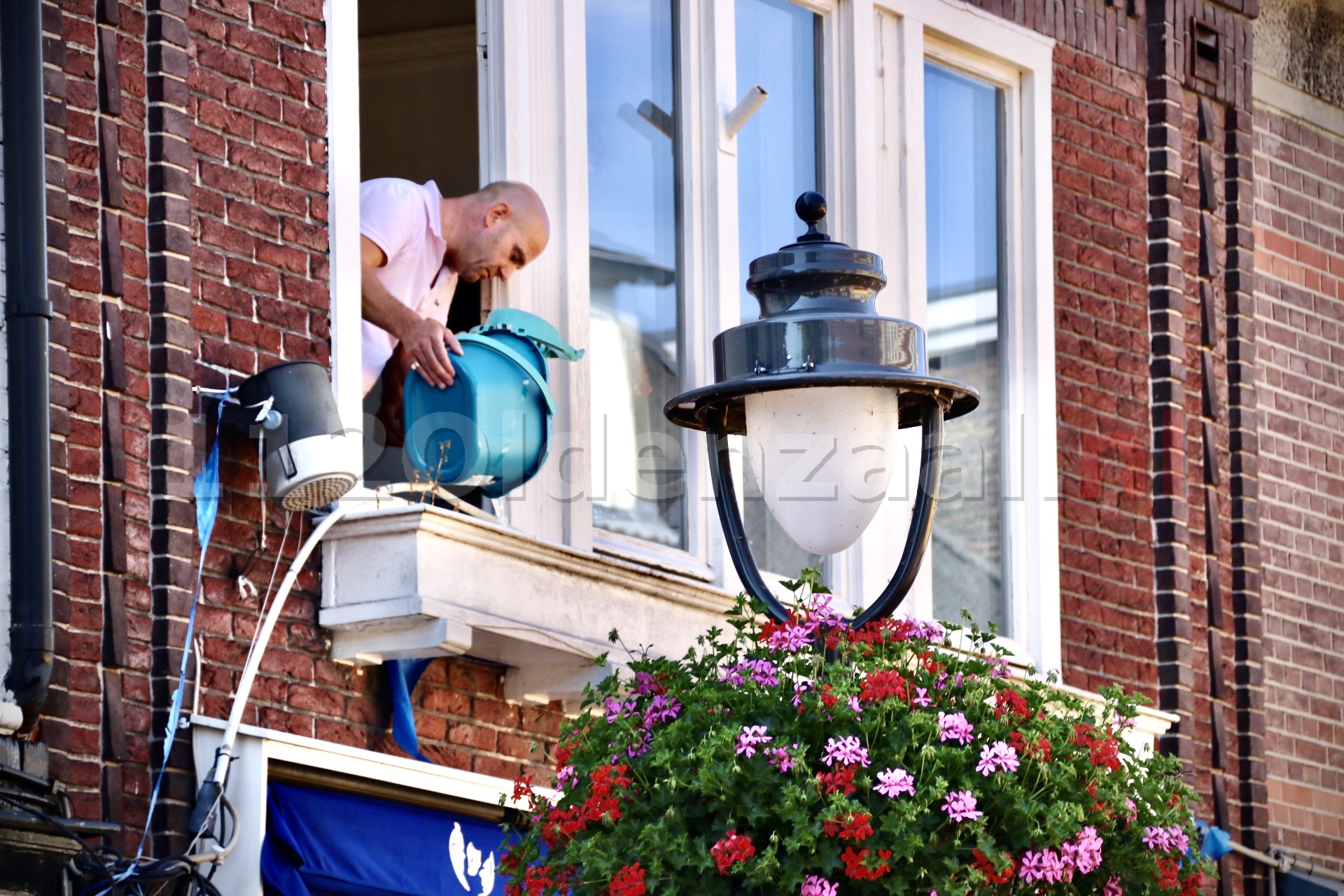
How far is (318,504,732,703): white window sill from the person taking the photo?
23.4 feet

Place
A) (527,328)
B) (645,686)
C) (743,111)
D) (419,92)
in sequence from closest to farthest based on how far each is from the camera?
(645,686)
(527,328)
(743,111)
(419,92)

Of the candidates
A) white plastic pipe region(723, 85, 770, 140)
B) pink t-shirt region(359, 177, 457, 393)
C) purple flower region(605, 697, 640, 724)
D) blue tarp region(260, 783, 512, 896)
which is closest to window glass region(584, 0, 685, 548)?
white plastic pipe region(723, 85, 770, 140)

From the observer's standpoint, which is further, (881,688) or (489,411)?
(489,411)

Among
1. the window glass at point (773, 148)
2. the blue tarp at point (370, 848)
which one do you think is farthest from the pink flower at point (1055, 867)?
the window glass at point (773, 148)

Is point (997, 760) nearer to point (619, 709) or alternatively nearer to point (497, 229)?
point (619, 709)

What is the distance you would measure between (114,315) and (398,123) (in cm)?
539

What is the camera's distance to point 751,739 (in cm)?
536

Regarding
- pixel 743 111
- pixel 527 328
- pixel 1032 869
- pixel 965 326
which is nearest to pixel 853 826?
pixel 1032 869

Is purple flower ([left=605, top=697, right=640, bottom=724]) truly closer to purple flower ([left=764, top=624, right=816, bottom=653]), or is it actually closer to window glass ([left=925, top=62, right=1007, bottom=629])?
purple flower ([left=764, top=624, right=816, bottom=653])

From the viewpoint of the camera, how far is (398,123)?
474 inches

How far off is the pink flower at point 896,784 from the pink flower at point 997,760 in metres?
0.18

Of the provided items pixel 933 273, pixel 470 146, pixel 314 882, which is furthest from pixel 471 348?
pixel 470 146

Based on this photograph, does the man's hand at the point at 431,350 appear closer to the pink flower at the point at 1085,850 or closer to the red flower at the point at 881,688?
the red flower at the point at 881,688

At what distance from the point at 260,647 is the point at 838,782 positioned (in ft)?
7.17
